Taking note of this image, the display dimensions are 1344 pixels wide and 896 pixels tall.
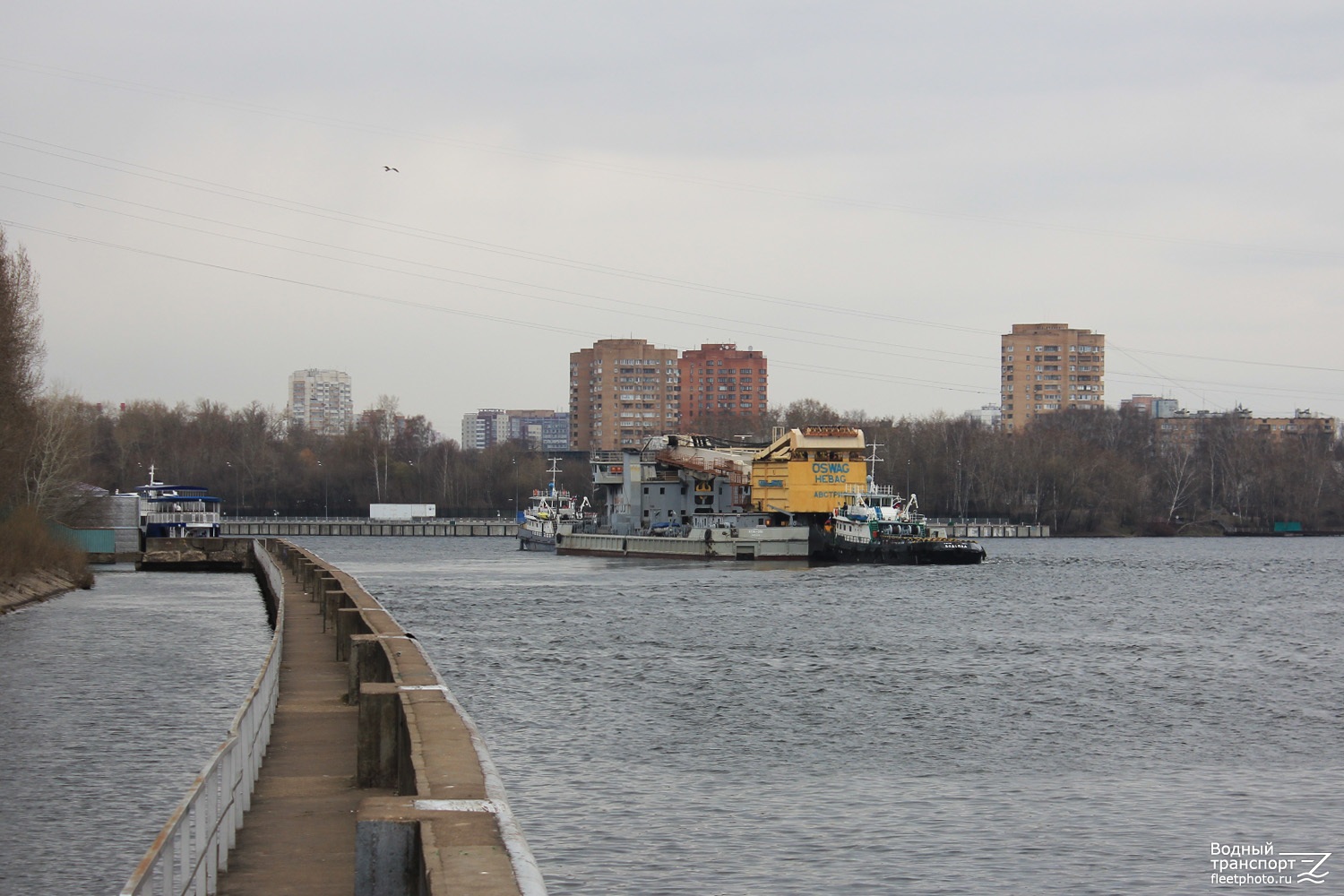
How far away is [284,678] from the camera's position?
22594mm

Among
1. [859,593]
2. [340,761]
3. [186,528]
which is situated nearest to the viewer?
[340,761]

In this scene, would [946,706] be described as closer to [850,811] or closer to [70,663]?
[850,811]

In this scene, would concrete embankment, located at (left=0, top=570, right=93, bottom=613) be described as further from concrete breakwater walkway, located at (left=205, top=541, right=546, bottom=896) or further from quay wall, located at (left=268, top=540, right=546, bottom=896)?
quay wall, located at (left=268, top=540, right=546, bottom=896)

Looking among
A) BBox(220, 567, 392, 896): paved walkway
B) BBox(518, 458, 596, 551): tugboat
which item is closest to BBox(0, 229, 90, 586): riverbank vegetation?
BBox(220, 567, 392, 896): paved walkway

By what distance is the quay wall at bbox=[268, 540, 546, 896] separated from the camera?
29.2ft

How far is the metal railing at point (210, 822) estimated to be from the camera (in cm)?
831

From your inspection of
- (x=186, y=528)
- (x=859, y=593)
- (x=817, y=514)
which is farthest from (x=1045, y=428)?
(x=859, y=593)

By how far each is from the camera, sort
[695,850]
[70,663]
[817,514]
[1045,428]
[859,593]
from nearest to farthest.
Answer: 1. [695,850]
2. [70,663]
3. [859,593]
4. [817,514]
5. [1045,428]

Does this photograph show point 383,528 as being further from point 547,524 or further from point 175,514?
point 175,514

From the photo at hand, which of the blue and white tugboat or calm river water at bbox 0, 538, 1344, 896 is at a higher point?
the blue and white tugboat

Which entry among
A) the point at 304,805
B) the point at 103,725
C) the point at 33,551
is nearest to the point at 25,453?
the point at 33,551

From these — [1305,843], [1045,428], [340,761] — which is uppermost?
[1045,428]

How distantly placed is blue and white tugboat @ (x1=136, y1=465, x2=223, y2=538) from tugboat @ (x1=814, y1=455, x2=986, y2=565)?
47756 millimetres

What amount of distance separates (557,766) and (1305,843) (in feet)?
34.6
